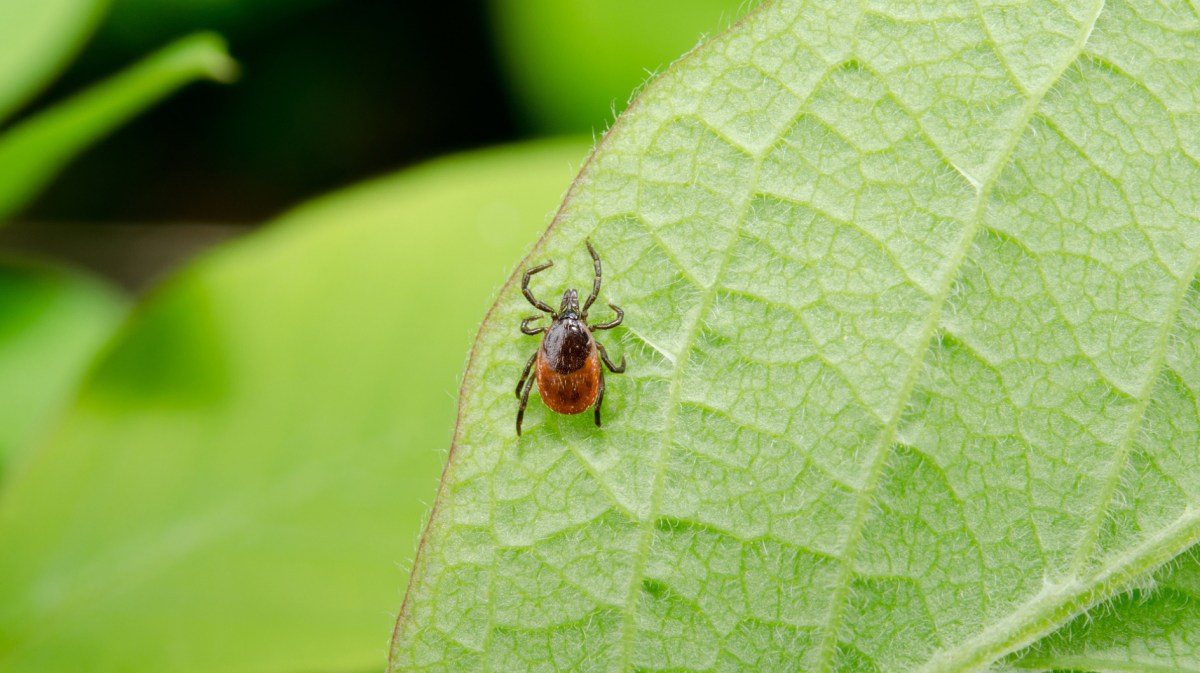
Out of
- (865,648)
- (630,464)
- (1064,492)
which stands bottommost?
(865,648)

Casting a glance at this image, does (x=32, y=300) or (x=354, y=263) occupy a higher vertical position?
(x=32, y=300)

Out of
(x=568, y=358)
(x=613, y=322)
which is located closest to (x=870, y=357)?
(x=613, y=322)

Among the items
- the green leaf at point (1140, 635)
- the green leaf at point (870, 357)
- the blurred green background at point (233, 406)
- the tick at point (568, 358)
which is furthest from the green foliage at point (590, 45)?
the green leaf at point (1140, 635)

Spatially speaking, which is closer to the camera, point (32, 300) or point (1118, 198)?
point (1118, 198)

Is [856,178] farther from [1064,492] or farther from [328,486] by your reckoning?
[328,486]

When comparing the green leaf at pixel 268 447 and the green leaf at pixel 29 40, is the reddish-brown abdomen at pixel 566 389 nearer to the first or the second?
the green leaf at pixel 268 447

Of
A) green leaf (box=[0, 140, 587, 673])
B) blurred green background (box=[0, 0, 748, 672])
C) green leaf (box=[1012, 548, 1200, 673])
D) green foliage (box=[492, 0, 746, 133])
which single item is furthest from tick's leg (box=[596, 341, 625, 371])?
green foliage (box=[492, 0, 746, 133])

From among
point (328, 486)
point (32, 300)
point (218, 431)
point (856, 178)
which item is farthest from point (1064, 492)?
point (32, 300)
